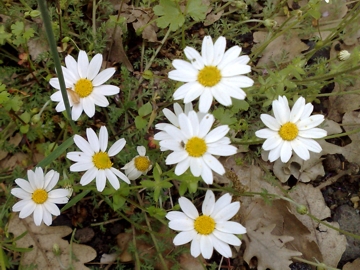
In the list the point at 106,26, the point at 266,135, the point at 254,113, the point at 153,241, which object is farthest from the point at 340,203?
the point at 106,26

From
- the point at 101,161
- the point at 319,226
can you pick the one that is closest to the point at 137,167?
the point at 101,161

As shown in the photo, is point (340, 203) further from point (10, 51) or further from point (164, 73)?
point (10, 51)

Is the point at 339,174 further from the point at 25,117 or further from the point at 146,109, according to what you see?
the point at 25,117

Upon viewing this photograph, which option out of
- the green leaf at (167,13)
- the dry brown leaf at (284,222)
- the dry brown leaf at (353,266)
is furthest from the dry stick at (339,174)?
the green leaf at (167,13)

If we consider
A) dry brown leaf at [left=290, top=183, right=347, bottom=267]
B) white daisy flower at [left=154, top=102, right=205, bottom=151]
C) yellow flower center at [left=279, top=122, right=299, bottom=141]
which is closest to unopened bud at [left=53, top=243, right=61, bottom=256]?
white daisy flower at [left=154, top=102, right=205, bottom=151]

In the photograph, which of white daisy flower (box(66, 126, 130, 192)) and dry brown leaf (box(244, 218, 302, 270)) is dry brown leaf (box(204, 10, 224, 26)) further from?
dry brown leaf (box(244, 218, 302, 270))

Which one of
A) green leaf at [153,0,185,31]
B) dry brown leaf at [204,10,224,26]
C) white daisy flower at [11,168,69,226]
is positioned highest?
dry brown leaf at [204,10,224,26]
